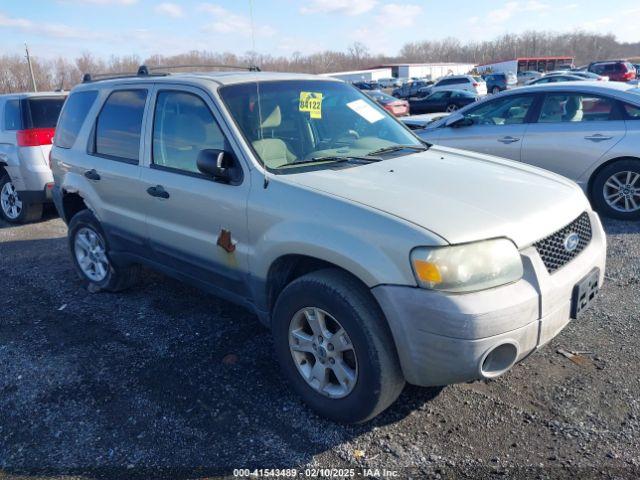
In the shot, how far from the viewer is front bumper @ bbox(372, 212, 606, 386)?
2398 millimetres

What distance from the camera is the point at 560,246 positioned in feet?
9.40

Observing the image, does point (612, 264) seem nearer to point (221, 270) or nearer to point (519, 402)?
point (519, 402)

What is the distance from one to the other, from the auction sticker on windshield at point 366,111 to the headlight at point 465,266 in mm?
1829

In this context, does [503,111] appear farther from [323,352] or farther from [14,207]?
[14,207]

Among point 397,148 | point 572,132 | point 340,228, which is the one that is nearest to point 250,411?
point 340,228

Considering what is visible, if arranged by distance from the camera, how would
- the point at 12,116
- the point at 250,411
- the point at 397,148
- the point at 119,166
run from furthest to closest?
the point at 12,116
the point at 119,166
the point at 397,148
the point at 250,411

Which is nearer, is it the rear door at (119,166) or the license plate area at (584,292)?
the license plate area at (584,292)

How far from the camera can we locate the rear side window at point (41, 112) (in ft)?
24.2

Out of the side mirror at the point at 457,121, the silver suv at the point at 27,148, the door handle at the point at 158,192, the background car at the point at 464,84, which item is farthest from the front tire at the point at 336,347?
the background car at the point at 464,84

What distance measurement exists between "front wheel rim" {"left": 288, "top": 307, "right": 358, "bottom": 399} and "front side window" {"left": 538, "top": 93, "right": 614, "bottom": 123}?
5.13 m

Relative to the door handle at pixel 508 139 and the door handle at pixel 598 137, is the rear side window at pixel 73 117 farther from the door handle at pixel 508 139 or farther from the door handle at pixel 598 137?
the door handle at pixel 598 137

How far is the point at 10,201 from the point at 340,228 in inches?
273

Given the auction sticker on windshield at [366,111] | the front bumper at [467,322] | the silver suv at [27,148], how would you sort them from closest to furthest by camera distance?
the front bumper at [467,322], the auction sticker on windshield at [366,111], the silver suv at [27,148]

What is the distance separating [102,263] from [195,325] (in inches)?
51.5
